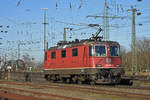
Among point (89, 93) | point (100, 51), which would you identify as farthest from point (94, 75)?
point (89, 93)

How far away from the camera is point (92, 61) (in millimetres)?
21562

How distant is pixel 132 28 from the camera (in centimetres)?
3484

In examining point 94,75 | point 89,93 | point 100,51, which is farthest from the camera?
point 100,51

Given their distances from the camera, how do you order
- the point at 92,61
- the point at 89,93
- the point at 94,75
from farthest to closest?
the point at 92,61, the point at 94,75, the point at 89,93

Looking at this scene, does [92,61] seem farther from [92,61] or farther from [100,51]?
[100,51]

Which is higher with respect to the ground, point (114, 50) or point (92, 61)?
point (114, 50)

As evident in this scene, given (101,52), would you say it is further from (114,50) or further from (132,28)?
(132,28)

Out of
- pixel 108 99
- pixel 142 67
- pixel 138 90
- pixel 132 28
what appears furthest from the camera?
pixel 142 67

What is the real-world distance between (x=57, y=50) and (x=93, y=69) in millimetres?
6152

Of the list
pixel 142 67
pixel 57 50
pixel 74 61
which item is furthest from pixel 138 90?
A: pixel 142 67

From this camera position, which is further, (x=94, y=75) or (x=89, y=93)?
(x=94, y=75)

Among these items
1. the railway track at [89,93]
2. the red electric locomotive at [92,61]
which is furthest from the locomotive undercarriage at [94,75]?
the railway track at [89,93]

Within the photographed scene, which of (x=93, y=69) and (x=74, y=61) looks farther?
(x=74, y=61)

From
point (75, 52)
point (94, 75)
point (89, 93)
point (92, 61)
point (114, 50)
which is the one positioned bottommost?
point (89, 93)
